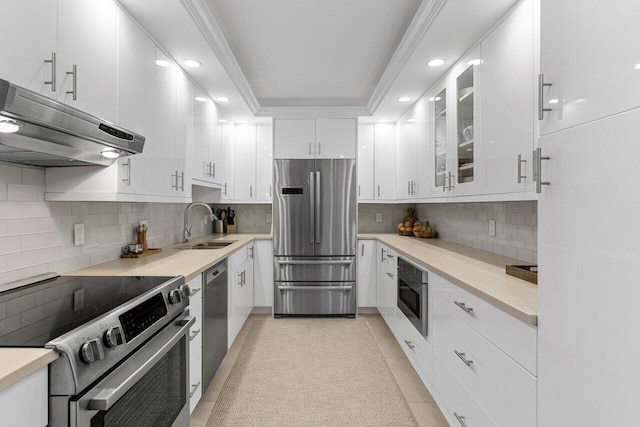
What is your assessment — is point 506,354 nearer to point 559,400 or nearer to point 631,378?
point 559,400

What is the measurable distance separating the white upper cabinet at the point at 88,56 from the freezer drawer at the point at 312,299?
9.03 ft

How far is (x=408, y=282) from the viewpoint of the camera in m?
2.77

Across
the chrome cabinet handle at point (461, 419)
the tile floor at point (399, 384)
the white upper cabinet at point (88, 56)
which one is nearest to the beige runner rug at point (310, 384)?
the tile floor at point (399, 384)

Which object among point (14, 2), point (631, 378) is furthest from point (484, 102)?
point (14, 2)

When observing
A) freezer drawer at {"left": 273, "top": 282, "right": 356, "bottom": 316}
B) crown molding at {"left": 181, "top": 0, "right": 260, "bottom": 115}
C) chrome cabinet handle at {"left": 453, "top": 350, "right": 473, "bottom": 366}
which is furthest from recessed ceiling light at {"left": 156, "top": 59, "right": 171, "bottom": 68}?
freezer drawer at {"left": 273, "top": 282, "right": 356, "bottom": 316}

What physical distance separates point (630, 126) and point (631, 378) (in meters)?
0.56

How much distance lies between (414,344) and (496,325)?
4.27 feet

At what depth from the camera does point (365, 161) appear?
439 cm

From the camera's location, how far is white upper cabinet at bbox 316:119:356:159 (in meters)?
4.14

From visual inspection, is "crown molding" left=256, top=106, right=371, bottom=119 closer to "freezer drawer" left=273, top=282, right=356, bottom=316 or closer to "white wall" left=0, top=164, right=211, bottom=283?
"freezer drawer" left=273, top=282, right=356, bottom=316

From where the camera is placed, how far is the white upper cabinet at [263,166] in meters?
4.45

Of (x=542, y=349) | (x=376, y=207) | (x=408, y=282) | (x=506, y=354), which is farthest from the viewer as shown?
(x=376, y=207)

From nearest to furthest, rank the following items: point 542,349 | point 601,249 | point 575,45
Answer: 1. point 601,249
2. point 575,45
3. point 542,349

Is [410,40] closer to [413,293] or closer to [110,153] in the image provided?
[413,293]
